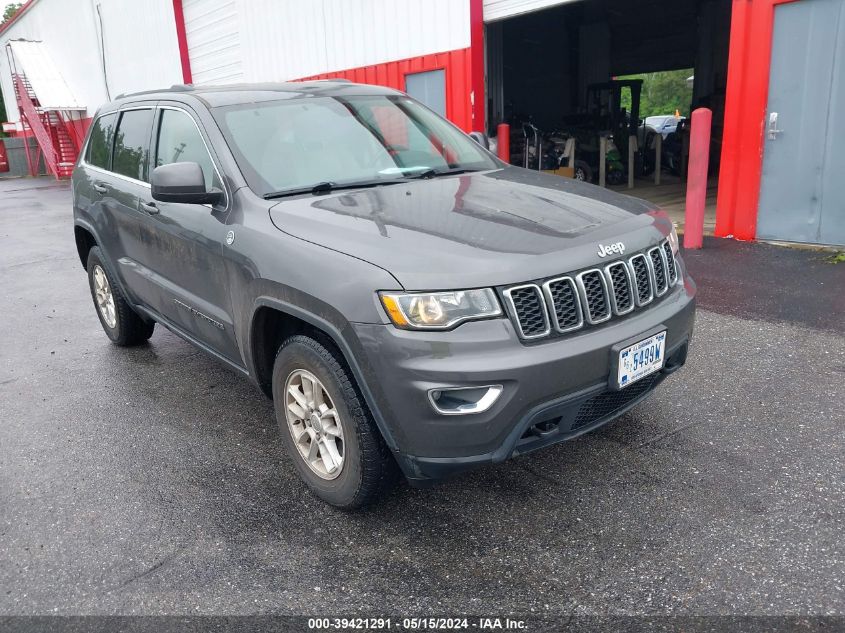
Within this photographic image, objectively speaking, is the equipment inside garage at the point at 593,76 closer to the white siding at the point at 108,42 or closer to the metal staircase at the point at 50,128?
the white siding at the point at 108,42

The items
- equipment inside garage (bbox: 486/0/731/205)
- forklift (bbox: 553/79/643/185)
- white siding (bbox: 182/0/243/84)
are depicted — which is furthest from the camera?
white siding (bbox: 182/0/243/84)

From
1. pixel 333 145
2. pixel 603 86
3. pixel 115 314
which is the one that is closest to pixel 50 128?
pixel 603 86

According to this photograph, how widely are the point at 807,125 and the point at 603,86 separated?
10947mm

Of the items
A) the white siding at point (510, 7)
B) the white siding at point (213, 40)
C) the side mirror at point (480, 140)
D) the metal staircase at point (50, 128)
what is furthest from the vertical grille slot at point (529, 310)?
the metal staircase at point (50, 128)

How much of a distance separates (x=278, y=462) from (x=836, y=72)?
670cm

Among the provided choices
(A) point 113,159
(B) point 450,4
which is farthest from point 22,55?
(A) point 113,159

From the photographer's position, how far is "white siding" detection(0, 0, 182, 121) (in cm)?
2016

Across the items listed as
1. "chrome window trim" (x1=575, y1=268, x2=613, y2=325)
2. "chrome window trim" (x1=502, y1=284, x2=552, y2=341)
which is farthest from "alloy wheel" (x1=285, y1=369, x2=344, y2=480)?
"chrome window trim" (x1=575, y1=268, x2=613, y2=325)

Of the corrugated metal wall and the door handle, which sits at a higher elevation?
the corrugated metal wall

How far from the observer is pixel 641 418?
3.79 meters

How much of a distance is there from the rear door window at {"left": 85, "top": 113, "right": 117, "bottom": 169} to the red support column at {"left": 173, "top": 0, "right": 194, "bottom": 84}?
15.1 meters

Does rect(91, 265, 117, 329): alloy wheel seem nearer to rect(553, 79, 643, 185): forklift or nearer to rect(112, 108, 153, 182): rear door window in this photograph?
rect(112, 108, 153, 182): rear door window

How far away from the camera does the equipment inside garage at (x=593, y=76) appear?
15.9 meters

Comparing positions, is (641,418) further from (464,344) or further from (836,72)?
(836,72)
